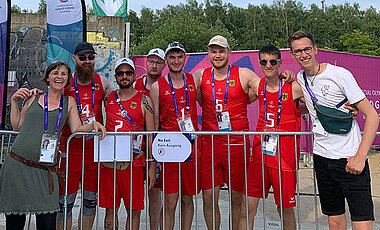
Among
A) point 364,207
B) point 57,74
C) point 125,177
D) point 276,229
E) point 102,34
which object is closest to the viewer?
point 364,207

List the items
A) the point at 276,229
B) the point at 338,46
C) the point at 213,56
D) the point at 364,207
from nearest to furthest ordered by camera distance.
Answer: the point at 364,207, the point at 213,56, the point at 276,229, the point at 338,46

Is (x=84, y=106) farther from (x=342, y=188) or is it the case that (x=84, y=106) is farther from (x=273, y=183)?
(x=342, y=188)

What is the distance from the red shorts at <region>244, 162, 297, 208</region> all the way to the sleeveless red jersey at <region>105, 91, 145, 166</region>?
49.4 inches

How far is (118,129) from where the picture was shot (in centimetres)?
343

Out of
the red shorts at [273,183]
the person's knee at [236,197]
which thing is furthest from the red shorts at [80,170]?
the red shorts at [273,183]

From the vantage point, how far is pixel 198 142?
355 centimetres

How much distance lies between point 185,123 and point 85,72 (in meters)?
1.35

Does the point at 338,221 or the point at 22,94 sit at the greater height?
the point at 22,94

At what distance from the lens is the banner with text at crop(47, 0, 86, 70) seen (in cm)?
622

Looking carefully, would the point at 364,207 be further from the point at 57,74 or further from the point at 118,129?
the point at 57,74

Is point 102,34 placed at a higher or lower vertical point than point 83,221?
higher

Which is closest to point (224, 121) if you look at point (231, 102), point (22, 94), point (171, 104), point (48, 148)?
point (231, 102)

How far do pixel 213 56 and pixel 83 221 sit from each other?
8.25 feet

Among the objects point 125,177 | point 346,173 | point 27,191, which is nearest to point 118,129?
point 125,177
